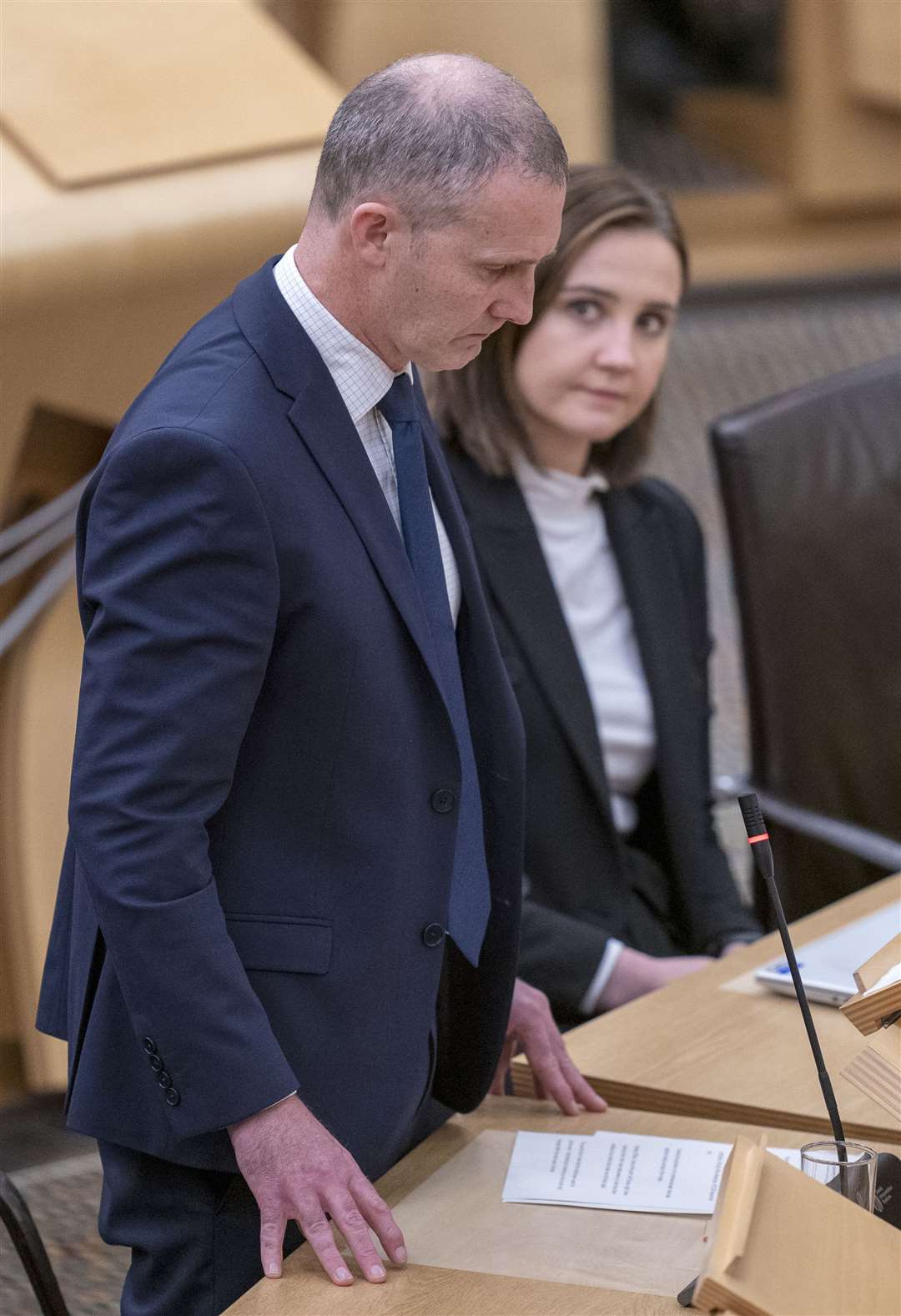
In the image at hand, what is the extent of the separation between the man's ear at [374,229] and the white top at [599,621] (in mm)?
1002

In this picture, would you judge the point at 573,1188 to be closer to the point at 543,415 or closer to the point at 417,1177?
the point at 417,1177

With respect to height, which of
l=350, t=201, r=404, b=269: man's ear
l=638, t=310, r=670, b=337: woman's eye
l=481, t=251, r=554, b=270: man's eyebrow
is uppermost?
l=638, t=310, r=670, b=337: woman's eye

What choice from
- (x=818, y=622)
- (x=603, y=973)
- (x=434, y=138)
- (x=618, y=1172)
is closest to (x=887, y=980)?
(x=618, y=1172)

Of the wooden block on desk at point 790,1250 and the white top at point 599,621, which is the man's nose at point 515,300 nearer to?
the wooden block on desk at point 790,1250

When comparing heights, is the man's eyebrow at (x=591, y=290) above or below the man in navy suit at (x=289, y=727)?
above

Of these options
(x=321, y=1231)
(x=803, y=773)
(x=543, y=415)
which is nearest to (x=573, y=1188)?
(x=321, y=1231)

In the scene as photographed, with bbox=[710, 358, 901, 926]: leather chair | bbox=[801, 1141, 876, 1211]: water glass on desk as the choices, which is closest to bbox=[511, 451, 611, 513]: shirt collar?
bbox=[710, 358, 901, 926]: leather chair

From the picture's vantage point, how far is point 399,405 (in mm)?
1326

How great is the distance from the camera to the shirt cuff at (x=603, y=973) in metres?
2.00

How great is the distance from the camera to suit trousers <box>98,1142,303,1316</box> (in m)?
1.25

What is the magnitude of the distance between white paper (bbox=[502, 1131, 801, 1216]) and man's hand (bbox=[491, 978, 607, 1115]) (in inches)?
2.0

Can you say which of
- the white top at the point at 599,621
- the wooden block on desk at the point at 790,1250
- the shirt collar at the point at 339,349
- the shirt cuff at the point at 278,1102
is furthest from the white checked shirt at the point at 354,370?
the white top at the point at 599,621

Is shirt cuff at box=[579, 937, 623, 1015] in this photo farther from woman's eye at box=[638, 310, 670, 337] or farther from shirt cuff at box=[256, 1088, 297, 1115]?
shirt cuff at box=[256, 1088, 297, 1115]

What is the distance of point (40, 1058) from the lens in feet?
8.84
